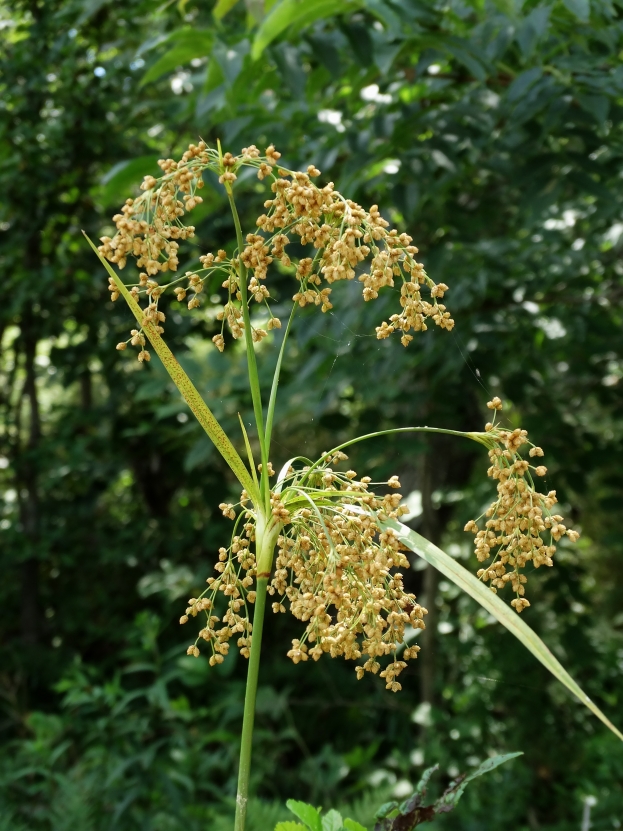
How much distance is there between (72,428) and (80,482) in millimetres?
423

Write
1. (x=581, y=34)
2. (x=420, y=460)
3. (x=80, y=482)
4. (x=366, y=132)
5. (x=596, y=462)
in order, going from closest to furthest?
(x=581, y=34), (x=366, y=132), (x=596, y=462), (x=420, y=460), (x=80, y=482)

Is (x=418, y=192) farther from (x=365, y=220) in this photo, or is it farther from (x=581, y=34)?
(x=365, y=220)

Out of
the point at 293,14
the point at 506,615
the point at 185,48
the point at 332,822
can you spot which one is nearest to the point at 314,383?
the point at 185,48

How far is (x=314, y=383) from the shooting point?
2307mm

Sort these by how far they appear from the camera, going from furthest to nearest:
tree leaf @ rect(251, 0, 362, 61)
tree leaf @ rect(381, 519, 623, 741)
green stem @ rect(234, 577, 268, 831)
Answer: tree leaf @ rect(251, 0, 362, 61) < green stem @ rect(234, 577, 268, 831) < tree leaf @ rect(381, 519, 623, 741)

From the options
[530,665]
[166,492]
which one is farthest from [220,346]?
[166,492]

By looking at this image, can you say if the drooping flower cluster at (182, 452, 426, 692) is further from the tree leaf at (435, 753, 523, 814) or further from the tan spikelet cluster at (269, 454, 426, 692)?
the tree leaf at (435, 753, 523, 814)

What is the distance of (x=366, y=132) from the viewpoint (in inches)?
75.6

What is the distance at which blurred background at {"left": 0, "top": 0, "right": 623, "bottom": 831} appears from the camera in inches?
71.4

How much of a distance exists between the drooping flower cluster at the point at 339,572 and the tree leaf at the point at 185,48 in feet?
3.91

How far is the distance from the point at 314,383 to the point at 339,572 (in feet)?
5.42

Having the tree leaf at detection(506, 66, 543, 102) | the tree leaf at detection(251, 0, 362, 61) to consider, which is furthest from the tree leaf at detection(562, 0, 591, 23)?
the tree leaf at detection(251, 0, 362, 61)

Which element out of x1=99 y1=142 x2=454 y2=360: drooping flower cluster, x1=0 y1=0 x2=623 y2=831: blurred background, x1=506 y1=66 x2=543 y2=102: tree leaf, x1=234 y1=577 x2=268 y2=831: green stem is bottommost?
x1=0 y1=0 x2=623 y2=831: blurred background

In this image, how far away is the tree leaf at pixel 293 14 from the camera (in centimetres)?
135
